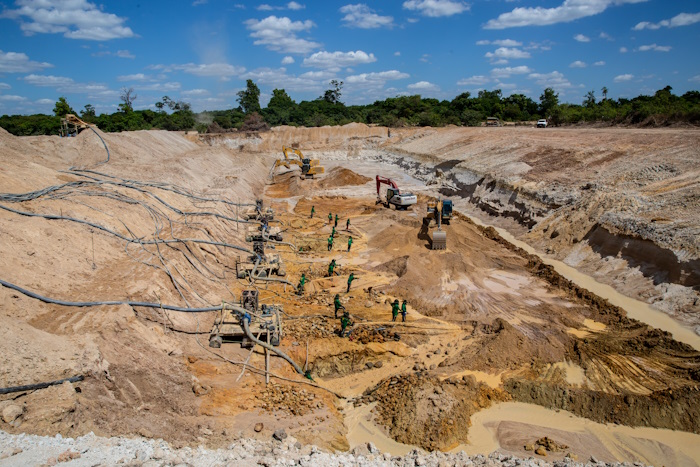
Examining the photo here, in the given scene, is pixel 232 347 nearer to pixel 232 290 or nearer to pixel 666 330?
pixel 232 290

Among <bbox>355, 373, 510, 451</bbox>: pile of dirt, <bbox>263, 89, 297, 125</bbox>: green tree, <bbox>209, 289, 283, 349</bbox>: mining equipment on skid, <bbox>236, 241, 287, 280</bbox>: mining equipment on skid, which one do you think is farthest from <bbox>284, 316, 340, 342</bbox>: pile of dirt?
<bbox>263, 89, 297, 125</bbox>: green tree

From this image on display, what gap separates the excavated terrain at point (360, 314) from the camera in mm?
8070

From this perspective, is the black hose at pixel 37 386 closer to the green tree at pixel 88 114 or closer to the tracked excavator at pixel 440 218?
the tracked excavator at pixel 440 218

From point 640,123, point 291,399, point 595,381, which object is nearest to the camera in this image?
point 291,399

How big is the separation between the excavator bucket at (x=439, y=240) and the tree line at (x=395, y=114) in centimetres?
2861

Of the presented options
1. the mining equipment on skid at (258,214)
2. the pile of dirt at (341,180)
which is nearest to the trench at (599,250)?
the pile of dirt at (341,180)

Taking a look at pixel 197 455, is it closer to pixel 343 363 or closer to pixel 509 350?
pixel 343 363

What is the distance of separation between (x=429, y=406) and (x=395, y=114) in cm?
7031

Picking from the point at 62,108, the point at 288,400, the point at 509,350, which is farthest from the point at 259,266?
the point at 62,108

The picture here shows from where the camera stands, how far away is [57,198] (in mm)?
13367

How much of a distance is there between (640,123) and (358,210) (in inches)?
1138

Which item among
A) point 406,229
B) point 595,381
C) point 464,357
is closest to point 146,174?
point 406,229

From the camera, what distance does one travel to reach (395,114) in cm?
7481

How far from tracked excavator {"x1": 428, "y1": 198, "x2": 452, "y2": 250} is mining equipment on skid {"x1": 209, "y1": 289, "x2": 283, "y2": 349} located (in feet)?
27.8
